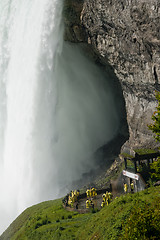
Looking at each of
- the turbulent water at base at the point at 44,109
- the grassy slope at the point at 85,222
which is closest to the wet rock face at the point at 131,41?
the turbulent water at base at the point at 44,109

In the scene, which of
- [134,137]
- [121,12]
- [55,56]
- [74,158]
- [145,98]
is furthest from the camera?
[74,158]

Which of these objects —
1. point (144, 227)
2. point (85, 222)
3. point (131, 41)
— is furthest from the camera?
point (131, 41)

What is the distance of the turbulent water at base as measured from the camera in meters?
35.5

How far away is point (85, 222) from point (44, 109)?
64.2 ft

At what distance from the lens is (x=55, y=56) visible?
35562 millimetres

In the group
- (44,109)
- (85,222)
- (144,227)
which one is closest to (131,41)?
(44,109)

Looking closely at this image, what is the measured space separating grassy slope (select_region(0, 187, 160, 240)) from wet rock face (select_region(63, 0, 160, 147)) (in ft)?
35.7

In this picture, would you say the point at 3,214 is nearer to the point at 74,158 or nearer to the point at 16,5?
the point at 74,158

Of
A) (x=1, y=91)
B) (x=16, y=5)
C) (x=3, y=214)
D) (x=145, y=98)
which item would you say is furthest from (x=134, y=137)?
(x=16, y=5)

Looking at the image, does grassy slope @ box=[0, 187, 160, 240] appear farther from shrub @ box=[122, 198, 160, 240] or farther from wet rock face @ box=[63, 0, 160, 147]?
wet rock face @ box=[63, 0, 160, 147]

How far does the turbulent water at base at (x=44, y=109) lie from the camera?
35.5m

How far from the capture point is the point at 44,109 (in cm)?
3603

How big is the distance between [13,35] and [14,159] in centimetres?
1589

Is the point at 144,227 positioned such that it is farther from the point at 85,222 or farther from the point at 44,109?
the point at 44,109
